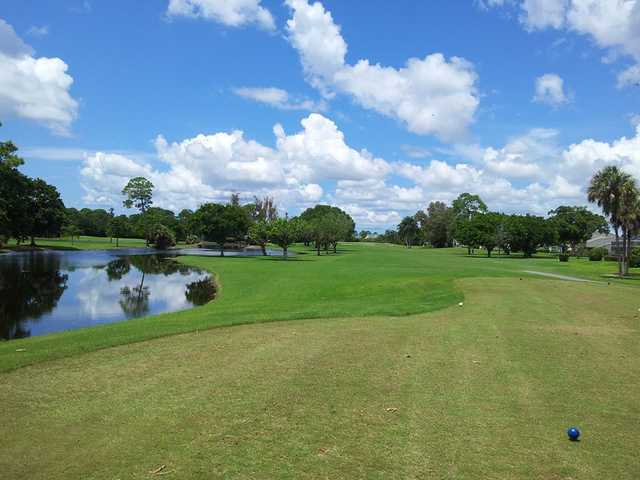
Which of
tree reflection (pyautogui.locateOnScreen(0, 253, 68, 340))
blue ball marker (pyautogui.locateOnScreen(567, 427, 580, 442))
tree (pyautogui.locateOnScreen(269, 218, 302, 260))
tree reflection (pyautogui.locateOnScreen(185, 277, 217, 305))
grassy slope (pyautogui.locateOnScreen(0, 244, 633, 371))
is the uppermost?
tree (pyautogui.locateOnScreen(269, 218, 302, 260))

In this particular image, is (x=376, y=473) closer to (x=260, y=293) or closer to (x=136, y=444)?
(x=136, y=444)

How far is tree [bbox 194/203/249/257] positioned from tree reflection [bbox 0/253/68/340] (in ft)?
141

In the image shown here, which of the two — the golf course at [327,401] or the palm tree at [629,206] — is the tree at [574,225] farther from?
the golf course at [327,401]

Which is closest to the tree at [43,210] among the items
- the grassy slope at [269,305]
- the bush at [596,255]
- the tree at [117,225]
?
the tree at [117,225]

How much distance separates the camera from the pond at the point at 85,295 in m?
21.9

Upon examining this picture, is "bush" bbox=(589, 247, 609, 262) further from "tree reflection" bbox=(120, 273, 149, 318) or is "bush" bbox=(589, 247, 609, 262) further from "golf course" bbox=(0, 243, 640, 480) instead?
"golf course" bbox=(0, 243, 640, 480)

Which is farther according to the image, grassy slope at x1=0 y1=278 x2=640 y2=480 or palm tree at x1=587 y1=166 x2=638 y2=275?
palm tree at x1=587 y1=166 x2=638 y2=275

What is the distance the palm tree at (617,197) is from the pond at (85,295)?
4055 centimetres

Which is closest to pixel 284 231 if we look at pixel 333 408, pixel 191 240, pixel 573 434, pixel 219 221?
pixel 219 221

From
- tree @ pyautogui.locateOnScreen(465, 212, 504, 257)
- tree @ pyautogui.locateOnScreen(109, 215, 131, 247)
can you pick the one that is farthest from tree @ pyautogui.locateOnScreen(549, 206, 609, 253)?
tree @ pyautogui.locateOnScreen(109, 215, 131, 247)

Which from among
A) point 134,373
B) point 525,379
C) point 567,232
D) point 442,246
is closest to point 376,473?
point 525,379

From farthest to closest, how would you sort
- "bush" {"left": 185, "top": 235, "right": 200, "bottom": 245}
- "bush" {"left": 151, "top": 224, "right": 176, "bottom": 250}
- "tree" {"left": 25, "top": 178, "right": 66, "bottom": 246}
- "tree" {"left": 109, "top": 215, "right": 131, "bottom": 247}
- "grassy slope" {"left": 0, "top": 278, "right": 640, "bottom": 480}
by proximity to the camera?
"bush" {"left": 185, "top": 235, "right": 200, "bottom": 245}, "tree" {"left": 109, "top": 215, "right": 131, "bottom": 247}, "bush" {"left": 151, "top": 224, "right": 176, "bottom": 250}, "tree" {"left": 25, "top": 178, "right": 66, "bottom": 246}, "grassy slope" {"left": 0, "top": 278, "right": 640, "bottom": 480}

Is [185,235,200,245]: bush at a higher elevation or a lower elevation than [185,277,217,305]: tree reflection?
higher

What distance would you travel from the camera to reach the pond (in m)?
21.9
